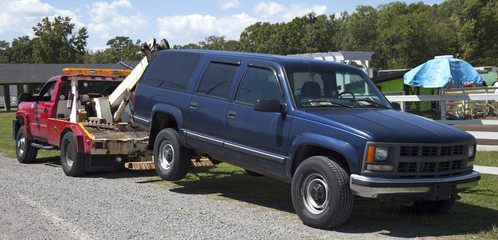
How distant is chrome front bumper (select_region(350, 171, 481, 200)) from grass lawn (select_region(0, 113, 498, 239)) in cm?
46

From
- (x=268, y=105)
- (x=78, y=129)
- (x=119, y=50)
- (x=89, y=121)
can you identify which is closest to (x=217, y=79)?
(x=268, y=105)

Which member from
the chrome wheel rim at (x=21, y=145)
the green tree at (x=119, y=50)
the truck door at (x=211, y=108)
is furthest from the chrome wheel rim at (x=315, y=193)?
the green tree at (x=119, y=50)

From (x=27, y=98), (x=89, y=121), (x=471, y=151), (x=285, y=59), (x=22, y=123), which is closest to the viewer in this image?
(x=471, y=151)

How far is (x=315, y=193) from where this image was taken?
247 inches

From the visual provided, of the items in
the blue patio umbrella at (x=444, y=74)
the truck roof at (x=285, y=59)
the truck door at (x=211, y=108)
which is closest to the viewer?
the truck roof at (x=285, y=59)

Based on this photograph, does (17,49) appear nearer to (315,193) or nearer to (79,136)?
(79,136)

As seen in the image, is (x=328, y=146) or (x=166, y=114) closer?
(x=328, y=146)

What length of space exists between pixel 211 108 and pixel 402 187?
2949mm

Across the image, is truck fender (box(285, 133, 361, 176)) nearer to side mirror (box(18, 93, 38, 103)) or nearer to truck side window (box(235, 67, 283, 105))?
truck side window (box(235, 67, 283, 105))

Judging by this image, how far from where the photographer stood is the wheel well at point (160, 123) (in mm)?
8680

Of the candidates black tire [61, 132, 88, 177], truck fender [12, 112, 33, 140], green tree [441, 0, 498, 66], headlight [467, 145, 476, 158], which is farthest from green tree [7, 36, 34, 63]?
headlight [467, 145, 476, 158]

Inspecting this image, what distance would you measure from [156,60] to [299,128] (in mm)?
3651

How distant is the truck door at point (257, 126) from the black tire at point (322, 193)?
17.3 inches

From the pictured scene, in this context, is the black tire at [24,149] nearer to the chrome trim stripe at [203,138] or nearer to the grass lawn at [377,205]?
the grass lawn at [377,205]
